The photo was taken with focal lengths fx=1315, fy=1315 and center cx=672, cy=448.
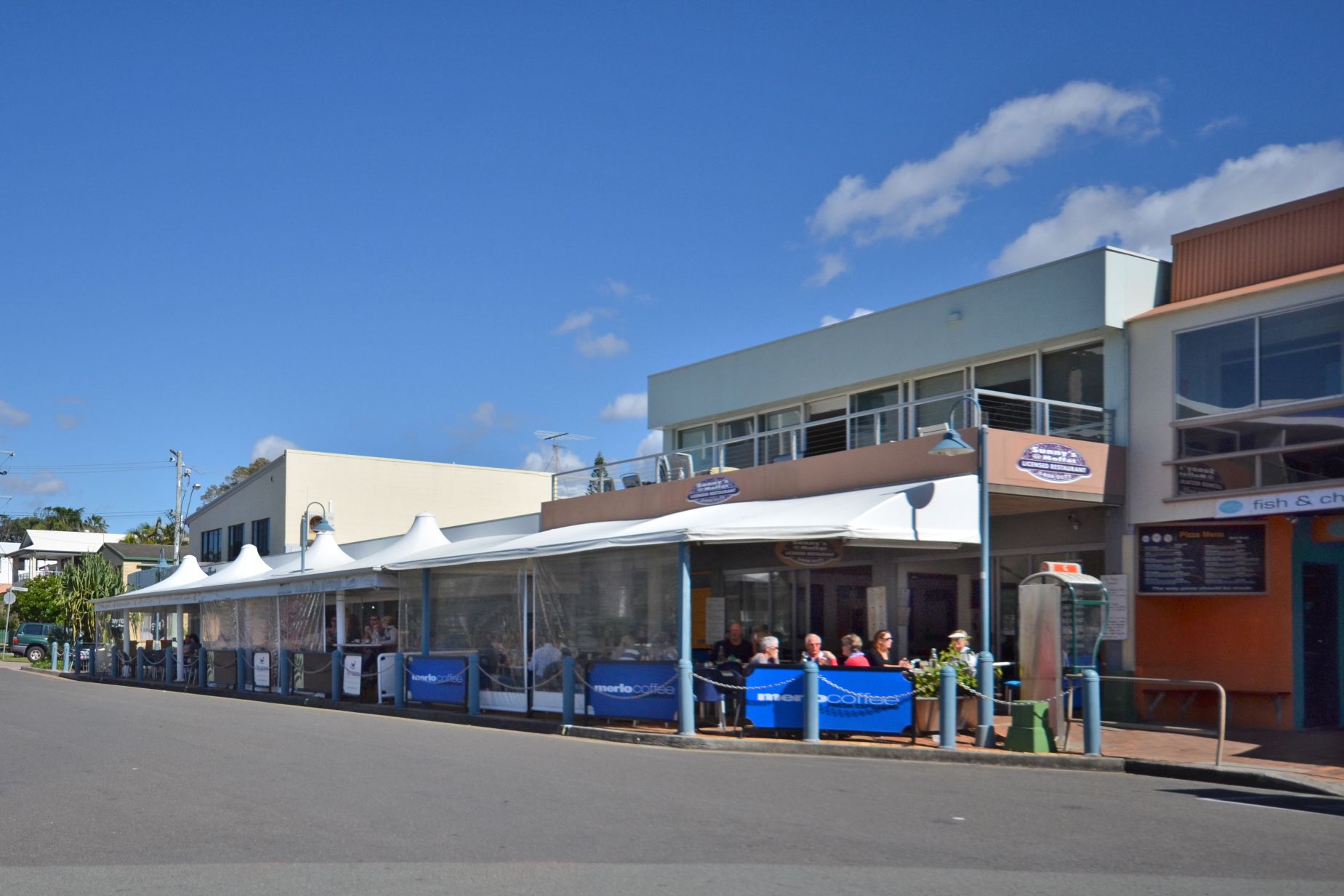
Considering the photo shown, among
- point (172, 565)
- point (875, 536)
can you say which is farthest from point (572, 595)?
point (172, 565)

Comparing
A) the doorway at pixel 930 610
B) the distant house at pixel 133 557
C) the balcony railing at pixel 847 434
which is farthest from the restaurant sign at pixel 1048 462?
the distant house at pixel 133 557

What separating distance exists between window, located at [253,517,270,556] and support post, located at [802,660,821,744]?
36.7 metres

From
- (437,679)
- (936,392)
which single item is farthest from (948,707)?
(437,679)

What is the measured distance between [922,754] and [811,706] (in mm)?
1653

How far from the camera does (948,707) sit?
602 inches

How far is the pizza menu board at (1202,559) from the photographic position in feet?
57.2

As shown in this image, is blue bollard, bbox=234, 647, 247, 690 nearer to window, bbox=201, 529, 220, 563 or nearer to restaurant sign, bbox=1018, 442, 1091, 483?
restaurant sign, bbox=1018, 442, 1091, 483

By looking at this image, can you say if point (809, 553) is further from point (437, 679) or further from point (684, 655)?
point (437, 679)

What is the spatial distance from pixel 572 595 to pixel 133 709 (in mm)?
8839

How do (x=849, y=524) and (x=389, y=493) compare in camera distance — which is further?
(x=389, y=493)

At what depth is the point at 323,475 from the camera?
4794 centimetres

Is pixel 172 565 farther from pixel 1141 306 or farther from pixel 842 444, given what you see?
pixel 1141 306

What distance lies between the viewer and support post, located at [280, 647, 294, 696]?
95.8 ft

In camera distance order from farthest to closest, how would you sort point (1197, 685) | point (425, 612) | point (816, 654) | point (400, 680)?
point (400, 680) < point (425, 612) < point (816, 654) < point (1197, 685)
